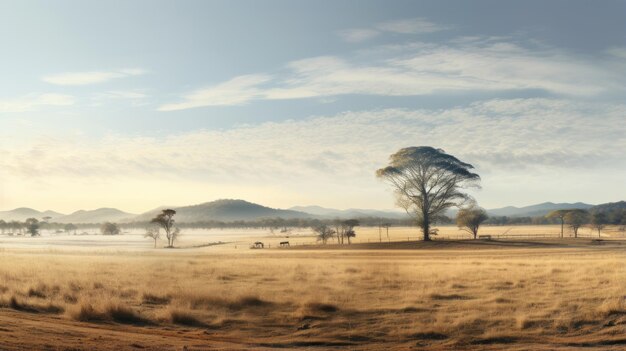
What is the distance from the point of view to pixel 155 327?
17.0 m

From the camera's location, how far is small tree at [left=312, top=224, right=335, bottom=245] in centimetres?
7706

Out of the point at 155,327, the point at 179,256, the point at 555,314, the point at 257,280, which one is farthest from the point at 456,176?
the point at 155,327

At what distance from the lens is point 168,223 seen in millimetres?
58031

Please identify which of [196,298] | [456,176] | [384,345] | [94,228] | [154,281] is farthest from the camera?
[94,228]

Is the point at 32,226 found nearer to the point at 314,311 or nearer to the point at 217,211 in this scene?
the point at 217,211

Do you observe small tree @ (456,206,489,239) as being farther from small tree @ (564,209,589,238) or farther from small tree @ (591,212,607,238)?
small tree @ (591,212,607,238)

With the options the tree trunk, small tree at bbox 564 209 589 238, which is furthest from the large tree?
small tree at bbox 564 209 589 238

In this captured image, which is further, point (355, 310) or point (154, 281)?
point (154, 281)

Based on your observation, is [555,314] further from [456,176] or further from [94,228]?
[94,228]

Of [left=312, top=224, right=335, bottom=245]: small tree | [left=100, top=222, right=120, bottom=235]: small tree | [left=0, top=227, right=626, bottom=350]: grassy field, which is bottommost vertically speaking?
[left=0, top=227, right=626, bottom=350]: grassy field

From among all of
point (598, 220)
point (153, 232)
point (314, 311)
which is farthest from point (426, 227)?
point (314, 311)

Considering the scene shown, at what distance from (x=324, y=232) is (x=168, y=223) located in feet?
82.5

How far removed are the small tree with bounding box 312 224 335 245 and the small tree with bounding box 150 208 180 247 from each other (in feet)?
74.8

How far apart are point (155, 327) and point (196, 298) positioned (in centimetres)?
349
